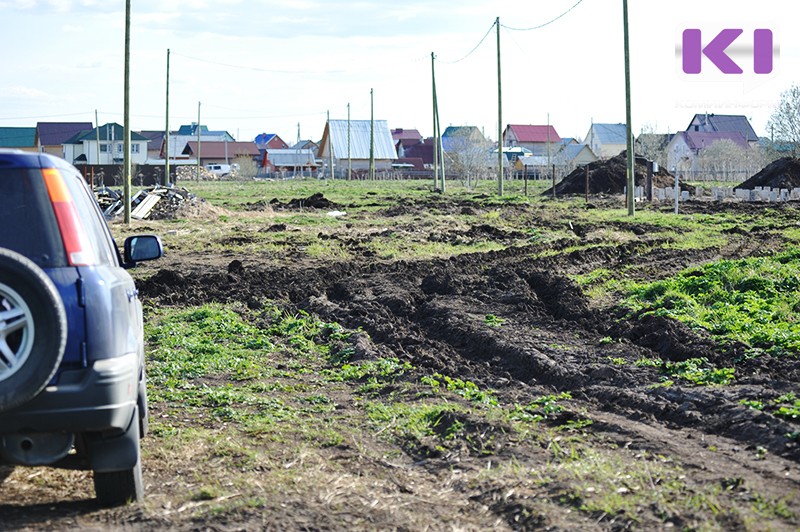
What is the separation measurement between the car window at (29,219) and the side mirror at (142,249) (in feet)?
5.55

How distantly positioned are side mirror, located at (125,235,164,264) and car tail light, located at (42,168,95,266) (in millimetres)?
1643

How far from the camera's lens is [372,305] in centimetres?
1365

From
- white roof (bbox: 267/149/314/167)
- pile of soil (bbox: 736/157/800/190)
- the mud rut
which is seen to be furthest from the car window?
white roof (bbox: 267/149/314/167)

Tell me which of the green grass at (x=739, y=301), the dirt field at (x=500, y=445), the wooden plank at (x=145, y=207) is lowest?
the dirt field at (x=500, y=445)

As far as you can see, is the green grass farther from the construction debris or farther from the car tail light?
the construction debris

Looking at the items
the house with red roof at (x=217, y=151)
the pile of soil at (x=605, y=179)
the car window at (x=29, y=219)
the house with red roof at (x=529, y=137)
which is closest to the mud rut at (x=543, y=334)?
the car window at (x=29, y=219)

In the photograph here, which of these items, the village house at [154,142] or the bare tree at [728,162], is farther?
the village house at [154,142]

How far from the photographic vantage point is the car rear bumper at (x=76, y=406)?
182 inches

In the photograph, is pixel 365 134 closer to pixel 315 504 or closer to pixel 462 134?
pixel 462 134

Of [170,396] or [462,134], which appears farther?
[462,134]

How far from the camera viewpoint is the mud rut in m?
6.73

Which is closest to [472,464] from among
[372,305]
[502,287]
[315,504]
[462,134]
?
[315,504]

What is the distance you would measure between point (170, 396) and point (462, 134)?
96388 mm

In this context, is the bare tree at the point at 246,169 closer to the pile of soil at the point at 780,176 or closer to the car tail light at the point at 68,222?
the pile of soil at the point at 780,176
